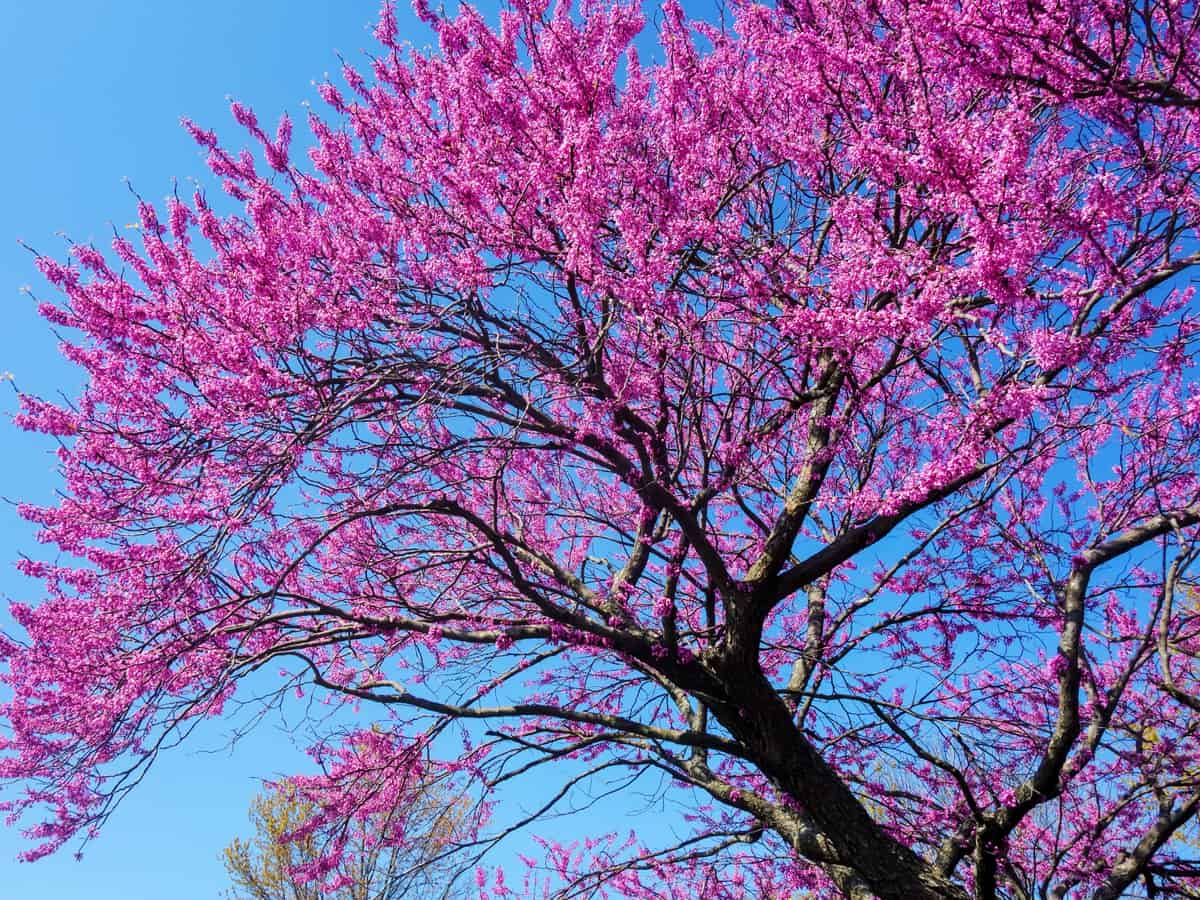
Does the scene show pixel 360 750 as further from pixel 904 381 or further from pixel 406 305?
pixel 904 381

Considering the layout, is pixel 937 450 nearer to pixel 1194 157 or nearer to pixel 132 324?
pixel 1194 157

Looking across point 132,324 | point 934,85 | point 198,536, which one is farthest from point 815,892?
point 132,324

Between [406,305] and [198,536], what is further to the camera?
[406,305]

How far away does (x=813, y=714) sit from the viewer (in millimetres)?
6098

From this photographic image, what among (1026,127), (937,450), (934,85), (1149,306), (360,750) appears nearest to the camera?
(1026,127)

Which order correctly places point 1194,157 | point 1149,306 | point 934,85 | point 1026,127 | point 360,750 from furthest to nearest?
point 360,750, point 934,85, point 1149,306, point 1194,157, point 1026,127

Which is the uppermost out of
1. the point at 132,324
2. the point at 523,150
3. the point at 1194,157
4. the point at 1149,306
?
the point at 132,324

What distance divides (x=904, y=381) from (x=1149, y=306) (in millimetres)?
2314

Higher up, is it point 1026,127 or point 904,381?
point 904,381

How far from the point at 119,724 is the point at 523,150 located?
416cm

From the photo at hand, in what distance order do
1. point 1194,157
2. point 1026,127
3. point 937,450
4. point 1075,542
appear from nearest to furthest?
point 1026,127 → point 1194,157 → point 937,450 → point 1075,542

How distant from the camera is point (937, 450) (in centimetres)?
518

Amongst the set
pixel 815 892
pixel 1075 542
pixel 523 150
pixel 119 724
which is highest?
pixel 523 150

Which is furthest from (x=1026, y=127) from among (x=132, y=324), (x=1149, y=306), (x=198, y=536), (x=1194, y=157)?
(x=132, y=324)
